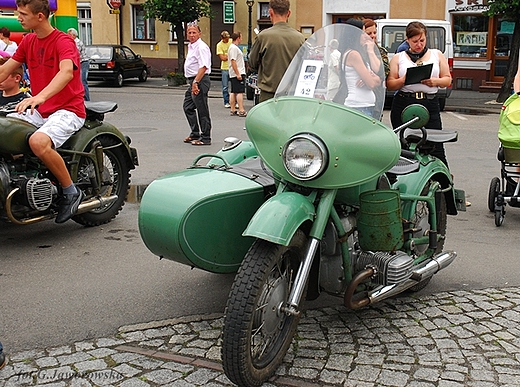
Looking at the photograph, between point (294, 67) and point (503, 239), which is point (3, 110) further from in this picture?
point (503, 239)

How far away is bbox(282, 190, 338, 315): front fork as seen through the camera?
3500 mm

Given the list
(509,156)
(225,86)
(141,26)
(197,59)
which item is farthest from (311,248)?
(141,26)

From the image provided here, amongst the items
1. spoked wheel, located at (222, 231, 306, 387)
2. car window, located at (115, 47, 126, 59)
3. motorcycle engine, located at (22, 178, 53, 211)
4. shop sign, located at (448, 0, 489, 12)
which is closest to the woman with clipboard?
motorcycle engine, located at (22, 178, 53, 211)

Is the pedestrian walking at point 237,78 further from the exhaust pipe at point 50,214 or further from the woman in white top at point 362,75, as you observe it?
the woman in white top at point 362,75

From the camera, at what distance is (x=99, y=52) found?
25188 millimetres

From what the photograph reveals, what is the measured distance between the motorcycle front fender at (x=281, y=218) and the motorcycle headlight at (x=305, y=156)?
0.13 metres

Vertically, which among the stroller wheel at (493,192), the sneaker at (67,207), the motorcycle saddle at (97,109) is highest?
the motorcycle saddle at (97,109)

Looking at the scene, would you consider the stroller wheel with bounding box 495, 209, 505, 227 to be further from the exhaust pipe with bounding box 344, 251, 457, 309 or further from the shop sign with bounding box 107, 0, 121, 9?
the shop sign with bounding box 107, 0, 121, 9

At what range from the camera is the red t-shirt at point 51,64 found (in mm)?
5672

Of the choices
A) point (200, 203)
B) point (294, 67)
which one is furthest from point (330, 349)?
point (294, 67)

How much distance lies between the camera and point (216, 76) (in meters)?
28.5

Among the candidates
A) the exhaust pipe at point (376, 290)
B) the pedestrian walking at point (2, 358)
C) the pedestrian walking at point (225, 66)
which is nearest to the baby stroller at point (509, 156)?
the exhaust pipe at point (376, 290)

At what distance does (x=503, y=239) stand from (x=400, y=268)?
2738 millimetres

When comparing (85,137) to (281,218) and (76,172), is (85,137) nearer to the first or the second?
(76,172)
